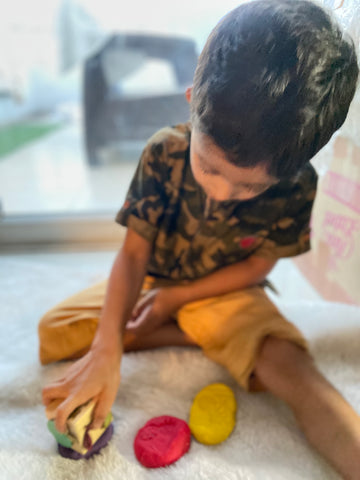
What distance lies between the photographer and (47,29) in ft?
3.93

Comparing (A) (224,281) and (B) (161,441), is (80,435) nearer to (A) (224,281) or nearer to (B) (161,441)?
(B) (161,441)

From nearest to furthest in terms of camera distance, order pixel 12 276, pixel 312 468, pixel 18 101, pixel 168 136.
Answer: pixel 312 468 < pixel 168 136 < pixel 12 276 < pixel 18 101

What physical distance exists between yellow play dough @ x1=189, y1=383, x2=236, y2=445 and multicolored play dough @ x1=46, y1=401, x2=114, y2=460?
117 millimetres

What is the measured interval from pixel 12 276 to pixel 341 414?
2.47 ft

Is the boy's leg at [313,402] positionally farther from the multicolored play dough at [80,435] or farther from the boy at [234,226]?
the multicolored play dough at [80,435]

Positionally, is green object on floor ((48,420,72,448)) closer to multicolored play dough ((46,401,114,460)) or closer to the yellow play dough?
multicolored play dough ((46,401,114,460))

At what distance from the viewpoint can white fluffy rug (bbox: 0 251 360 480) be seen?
1.60 ft

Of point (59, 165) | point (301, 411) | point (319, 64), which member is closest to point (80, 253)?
point (59, 165)

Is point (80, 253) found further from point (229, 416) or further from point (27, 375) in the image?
point (229, 416)

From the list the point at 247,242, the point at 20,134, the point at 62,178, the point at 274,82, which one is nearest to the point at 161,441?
the point at 247,242

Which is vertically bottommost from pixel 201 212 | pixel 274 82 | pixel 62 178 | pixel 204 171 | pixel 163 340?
pixel 62 178

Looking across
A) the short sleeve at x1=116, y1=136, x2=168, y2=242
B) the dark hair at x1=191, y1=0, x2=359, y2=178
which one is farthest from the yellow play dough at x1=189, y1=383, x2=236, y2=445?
the dark hair at x1=191, y1=0, x2=359, y2=178

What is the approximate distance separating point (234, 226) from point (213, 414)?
266 millimetres

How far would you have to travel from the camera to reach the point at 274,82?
1.17 ft
